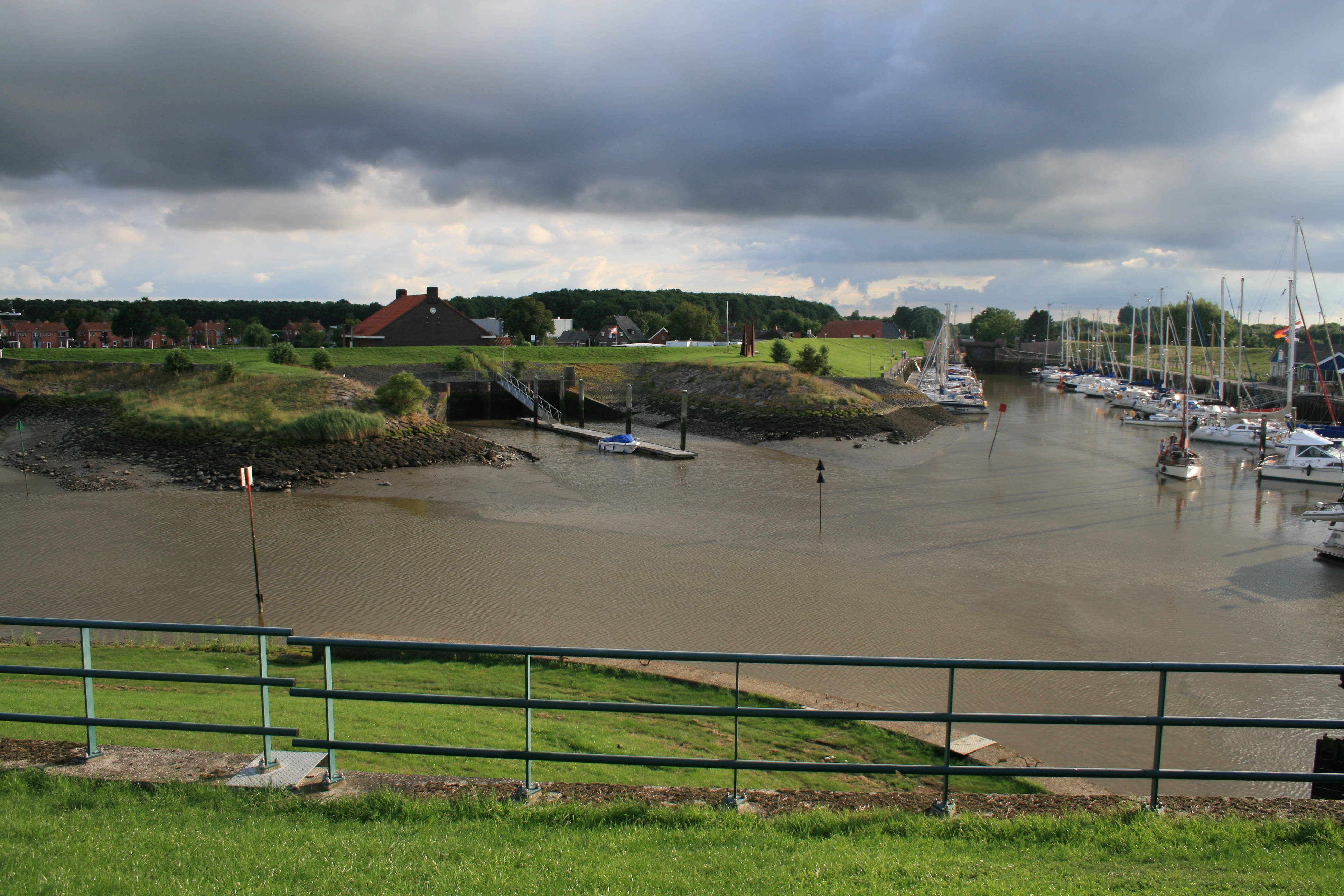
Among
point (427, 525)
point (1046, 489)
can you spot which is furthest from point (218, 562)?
point (1046, 489)

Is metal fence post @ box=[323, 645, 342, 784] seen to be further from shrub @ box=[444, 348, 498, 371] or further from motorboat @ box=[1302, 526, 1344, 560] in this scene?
shrub @ box=[444, 348, 498, 371]

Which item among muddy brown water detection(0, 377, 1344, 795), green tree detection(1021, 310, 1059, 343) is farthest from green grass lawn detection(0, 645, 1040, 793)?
green tree detection(1021, 310, 1059, 343)

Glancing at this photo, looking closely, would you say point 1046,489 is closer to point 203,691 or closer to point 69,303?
point 203,691

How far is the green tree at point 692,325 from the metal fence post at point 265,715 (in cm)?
10577

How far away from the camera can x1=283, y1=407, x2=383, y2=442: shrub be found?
37.4m

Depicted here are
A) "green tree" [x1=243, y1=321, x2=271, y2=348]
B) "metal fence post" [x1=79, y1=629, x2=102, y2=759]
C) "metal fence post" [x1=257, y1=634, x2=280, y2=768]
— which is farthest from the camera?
"green tree" [x1=243, y1=321, x2=271, y2=348]

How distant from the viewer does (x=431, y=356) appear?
65.9 metres

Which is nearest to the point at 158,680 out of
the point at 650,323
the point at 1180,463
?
the point at 1180,463

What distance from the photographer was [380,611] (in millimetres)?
17344

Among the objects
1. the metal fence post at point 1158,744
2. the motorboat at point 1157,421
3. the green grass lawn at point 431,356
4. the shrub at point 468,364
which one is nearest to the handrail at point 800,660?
the metal fence post at point 1158,744

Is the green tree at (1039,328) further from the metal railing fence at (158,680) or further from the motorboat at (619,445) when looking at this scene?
the metal railing fence at (158,680)

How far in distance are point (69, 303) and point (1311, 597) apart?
187138 millimetres

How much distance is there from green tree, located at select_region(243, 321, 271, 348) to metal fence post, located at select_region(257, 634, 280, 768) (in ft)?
239

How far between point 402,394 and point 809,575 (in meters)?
29.1
